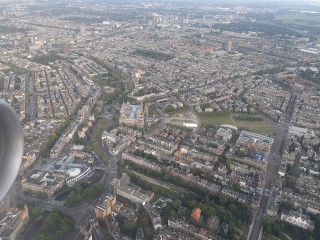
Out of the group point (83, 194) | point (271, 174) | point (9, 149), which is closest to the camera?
point (9, 149)

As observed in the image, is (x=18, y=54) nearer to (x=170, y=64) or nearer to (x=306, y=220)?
(x=170, y=64)

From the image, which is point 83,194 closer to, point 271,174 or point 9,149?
point 271,174

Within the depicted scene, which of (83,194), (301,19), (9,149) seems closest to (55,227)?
(83,194)

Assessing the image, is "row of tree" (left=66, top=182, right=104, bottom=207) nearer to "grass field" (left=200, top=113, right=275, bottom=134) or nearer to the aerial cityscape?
the aerial cityscape

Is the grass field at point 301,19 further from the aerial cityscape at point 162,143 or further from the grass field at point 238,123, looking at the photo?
the grass field at point 238,123

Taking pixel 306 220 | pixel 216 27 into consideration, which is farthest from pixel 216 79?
pixel 216 27

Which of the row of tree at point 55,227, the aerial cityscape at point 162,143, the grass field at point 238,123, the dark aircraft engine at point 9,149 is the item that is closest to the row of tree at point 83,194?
the aerial cityscape at point 162,143
